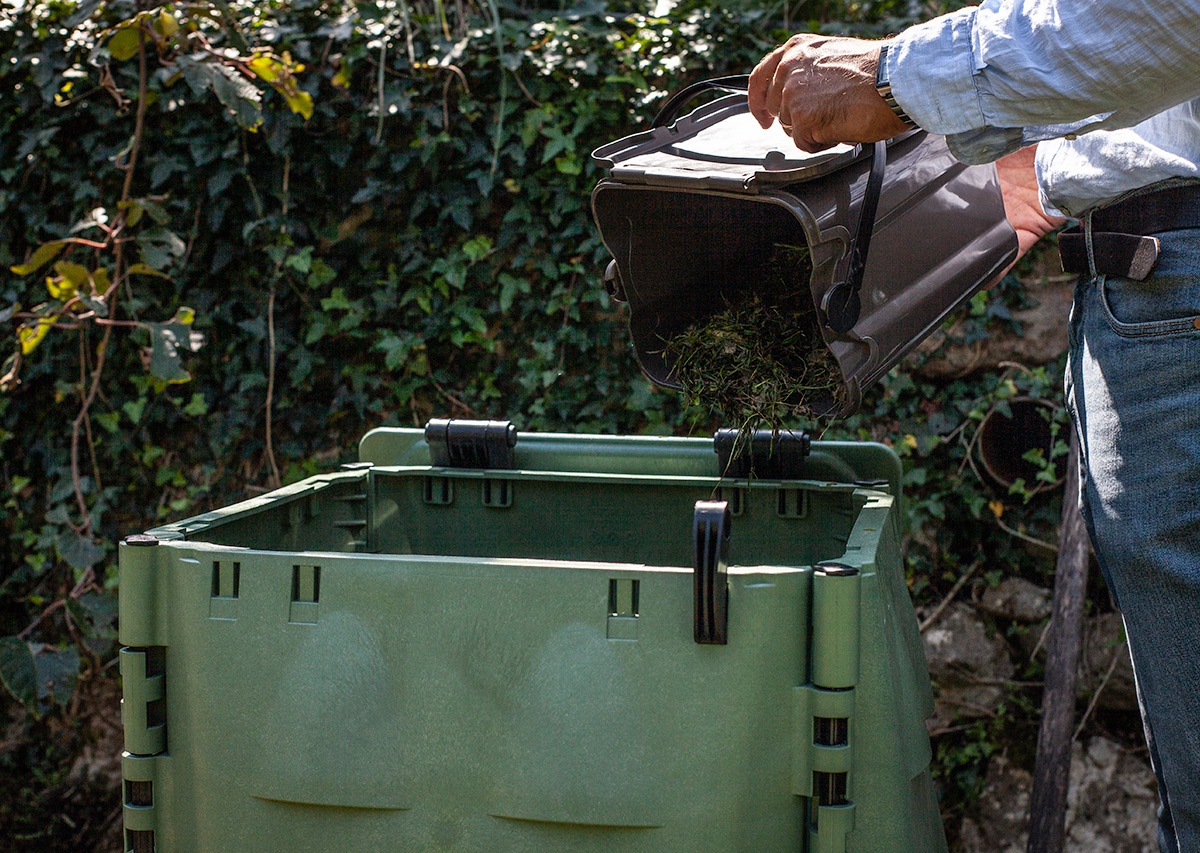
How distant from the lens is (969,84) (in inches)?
47.8

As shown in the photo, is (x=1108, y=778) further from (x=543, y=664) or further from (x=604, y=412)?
(x=543, y=664)

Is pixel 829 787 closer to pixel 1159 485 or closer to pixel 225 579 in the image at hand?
pixel 1159 485

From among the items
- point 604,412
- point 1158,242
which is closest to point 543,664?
point 1158,242

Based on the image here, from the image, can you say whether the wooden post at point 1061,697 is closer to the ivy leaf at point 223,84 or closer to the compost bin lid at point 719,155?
the compost bin lid at point 719,155

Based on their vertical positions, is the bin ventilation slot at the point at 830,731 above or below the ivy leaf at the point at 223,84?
below

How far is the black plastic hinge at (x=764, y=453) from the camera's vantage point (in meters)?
1.91

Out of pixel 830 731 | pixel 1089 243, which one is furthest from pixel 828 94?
pixel 830 731

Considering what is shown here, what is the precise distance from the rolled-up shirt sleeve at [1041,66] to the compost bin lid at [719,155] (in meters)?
0.20

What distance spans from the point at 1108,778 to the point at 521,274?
2.48 metres

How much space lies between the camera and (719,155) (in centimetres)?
158

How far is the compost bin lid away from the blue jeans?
450mm

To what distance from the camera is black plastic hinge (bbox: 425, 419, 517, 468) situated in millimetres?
2031

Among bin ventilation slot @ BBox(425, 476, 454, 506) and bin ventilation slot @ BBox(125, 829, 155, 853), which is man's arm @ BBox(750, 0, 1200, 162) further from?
bin ventilation slot @ BBox(125, 829, 155, 853)

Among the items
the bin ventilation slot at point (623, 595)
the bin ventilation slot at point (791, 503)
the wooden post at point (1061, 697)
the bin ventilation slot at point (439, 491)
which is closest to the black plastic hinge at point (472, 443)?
the bin ventilation slot at point (439, 491)
